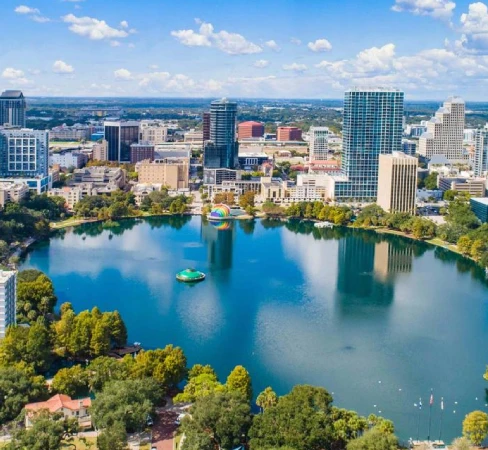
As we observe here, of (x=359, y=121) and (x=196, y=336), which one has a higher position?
(x=359, y=121)

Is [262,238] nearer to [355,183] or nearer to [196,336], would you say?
[355,183]

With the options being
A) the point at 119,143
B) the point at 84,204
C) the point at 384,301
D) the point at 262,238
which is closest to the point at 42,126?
the point at 119,143

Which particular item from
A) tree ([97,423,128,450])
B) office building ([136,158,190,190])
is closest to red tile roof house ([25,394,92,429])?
tree ([97,423,128,450])

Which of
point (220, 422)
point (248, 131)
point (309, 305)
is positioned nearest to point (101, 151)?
point (248, 131)

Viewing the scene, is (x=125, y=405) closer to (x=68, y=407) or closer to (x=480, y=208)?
(x=68, y=407)

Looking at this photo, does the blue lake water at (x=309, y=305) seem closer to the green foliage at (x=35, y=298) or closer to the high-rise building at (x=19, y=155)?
the green foliage at (x=35, y=298)
